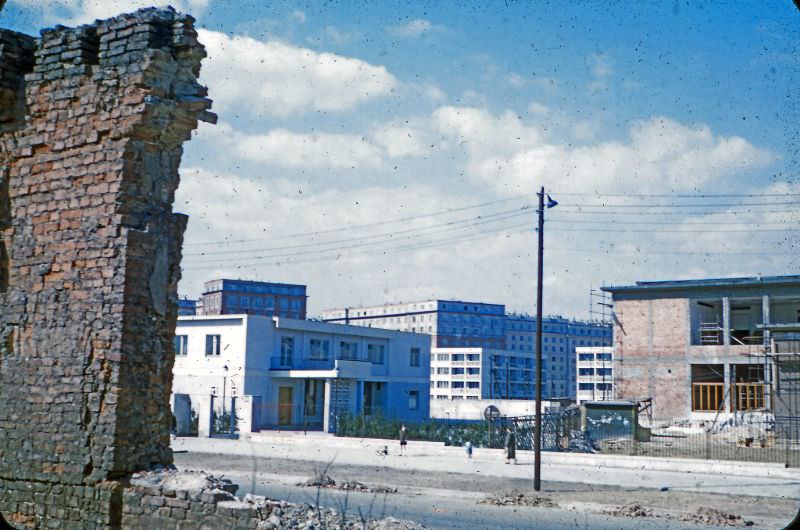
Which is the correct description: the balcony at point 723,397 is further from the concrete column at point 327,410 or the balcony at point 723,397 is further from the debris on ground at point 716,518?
the debris on ground at point 716,518

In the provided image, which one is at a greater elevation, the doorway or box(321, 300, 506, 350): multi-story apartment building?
box(321, 300, 506, 350): multi-story apartment building

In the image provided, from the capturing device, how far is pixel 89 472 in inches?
314

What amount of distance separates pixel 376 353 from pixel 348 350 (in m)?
2.35

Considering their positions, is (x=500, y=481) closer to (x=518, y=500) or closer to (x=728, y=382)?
(x=518, y=500)

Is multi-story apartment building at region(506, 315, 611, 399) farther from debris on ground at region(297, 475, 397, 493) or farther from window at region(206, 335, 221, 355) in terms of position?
debris on ground at region(297, 475, 397, 493)

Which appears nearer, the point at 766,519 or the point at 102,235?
the point at 102,235

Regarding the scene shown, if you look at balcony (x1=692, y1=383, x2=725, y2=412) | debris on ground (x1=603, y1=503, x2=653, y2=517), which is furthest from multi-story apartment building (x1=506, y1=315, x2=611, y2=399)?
debris on ground (x1=603, y1=503, x2=653, y2=517)

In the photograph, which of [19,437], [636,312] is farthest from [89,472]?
[636,312]

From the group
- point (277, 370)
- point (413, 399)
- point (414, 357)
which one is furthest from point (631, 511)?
point (414, 357)

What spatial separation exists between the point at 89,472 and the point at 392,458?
69.3ft

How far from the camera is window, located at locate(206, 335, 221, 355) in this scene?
44469 mm

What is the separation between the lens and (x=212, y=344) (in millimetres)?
44750

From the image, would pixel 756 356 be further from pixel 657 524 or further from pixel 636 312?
pixel 657 524

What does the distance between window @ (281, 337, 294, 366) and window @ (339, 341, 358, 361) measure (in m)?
4.10
